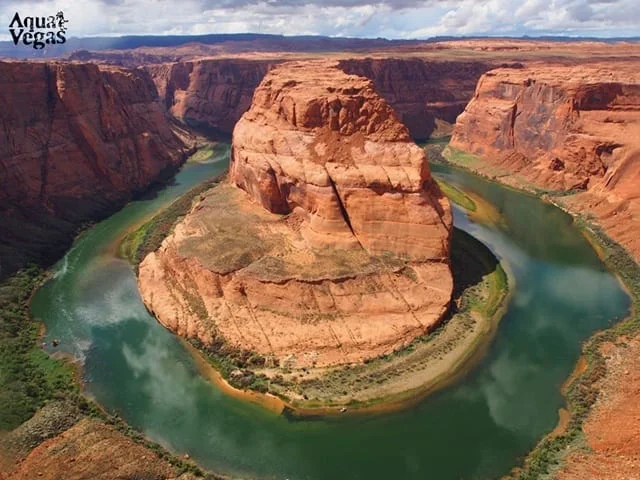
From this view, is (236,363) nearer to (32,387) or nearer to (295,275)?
(295,275)

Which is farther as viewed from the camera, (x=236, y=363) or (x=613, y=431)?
(x=236, y=363)

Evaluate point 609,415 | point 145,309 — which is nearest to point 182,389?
point 145,309

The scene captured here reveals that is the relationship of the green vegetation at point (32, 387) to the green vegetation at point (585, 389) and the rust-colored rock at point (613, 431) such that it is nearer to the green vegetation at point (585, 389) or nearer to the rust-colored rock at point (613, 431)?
the green vegetation at point (585, 389)

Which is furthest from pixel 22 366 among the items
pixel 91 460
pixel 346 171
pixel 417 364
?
pixel 346 171

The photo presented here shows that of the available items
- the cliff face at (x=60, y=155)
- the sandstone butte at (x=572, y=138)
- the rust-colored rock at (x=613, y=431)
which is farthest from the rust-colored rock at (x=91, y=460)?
the sandstone butte at (x=572, y=138)

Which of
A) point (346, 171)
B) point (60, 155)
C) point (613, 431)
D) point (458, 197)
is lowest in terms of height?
point (613, 431)

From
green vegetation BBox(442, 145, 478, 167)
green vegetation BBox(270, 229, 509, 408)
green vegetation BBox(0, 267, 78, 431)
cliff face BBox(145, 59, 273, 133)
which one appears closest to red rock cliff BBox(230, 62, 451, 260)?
green vegetation BBox(270, 229, 509, 408)

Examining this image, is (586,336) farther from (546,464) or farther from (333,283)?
(333,283)
